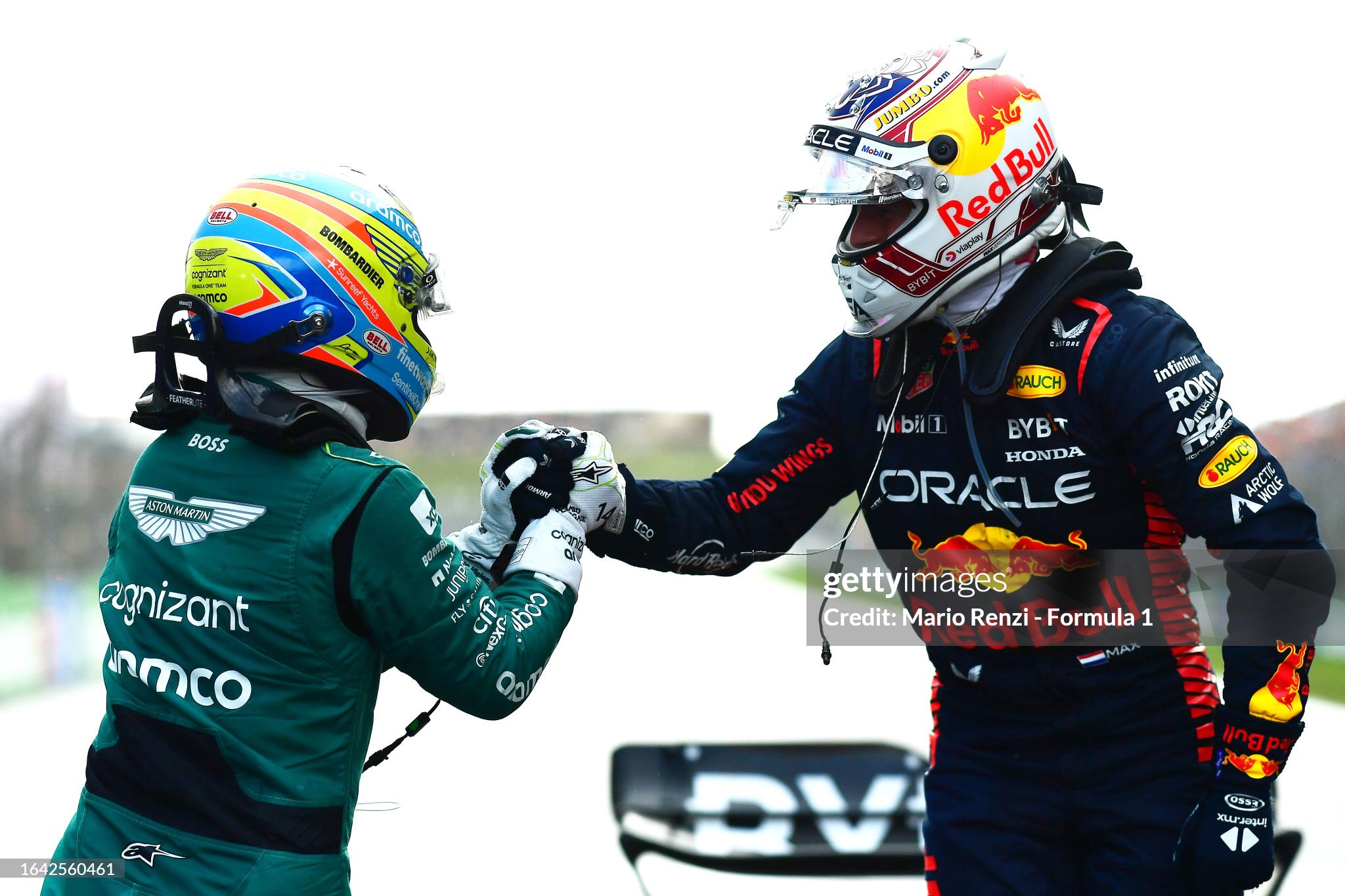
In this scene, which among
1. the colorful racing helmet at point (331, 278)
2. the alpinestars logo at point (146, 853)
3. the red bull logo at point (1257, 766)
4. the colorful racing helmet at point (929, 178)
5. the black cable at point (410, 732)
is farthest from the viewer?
the colorful racing helmet at point (929, 178)

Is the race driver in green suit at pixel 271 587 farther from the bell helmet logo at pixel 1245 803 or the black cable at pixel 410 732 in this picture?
the bell helmet logo at pixel 1245 803

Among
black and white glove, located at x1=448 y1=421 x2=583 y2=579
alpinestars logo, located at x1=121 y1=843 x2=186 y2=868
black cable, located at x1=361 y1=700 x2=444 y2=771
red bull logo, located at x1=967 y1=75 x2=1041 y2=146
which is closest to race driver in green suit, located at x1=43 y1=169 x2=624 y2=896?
alpinestars logo, located at x1=121 y1=843 x2=186 y2=868

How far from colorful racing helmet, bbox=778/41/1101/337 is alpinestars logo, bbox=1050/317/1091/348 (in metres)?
0.16

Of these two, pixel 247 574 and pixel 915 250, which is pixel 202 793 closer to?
pixel 247 574

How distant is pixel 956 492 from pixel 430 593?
94 centimetres

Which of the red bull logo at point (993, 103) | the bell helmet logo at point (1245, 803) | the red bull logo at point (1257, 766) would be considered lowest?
the bell helmet logo at point (1245, 803)

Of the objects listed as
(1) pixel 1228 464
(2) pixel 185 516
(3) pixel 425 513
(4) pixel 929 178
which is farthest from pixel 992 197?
(2) pixel 185 516

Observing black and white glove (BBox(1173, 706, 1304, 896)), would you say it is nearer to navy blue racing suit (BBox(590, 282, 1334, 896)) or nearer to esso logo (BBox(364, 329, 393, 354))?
navy blue racing suit (BBox(590, 282, 1334, 896))

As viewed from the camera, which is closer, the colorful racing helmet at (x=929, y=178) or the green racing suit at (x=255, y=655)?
the green racing suit at (x=255, y=655)

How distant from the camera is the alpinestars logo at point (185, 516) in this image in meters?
1.59

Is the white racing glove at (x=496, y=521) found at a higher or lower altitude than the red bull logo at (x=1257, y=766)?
higher

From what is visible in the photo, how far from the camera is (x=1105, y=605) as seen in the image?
1.99m

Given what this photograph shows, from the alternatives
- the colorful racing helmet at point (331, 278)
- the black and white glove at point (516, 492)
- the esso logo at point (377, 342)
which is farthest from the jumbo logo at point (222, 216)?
the black and white glove at point (516, 492)

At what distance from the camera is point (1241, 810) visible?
1771 millimetres
